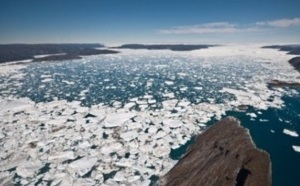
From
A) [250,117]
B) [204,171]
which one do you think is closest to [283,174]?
[204,171]

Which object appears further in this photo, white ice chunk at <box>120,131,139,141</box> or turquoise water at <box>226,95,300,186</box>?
white ice chunk at <box>120,131,139,141</box>

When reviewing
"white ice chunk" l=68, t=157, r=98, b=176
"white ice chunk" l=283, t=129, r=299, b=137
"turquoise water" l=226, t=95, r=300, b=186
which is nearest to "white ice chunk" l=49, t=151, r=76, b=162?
"white ice chunk" l=68, t=157, r=98, b=176

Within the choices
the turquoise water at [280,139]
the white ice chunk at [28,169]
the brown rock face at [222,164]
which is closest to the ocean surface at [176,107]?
the turquoise water at [280,139]

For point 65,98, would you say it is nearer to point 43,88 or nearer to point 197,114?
point 43,88

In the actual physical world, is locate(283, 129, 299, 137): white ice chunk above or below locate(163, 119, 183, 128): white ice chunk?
below

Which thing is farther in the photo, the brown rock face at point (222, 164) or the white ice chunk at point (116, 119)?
the white ice chunk at point (116, 119)

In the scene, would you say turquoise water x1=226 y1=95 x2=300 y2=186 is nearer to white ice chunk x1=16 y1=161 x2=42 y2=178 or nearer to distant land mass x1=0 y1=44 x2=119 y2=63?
white ice chunk x1=16 y1=161 x2=42 y2=178

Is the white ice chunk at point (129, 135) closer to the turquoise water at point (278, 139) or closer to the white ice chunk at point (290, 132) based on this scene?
the turquoise water at point (278, 139)

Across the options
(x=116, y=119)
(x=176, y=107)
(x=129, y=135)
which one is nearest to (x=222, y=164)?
(x=129, y=135)
